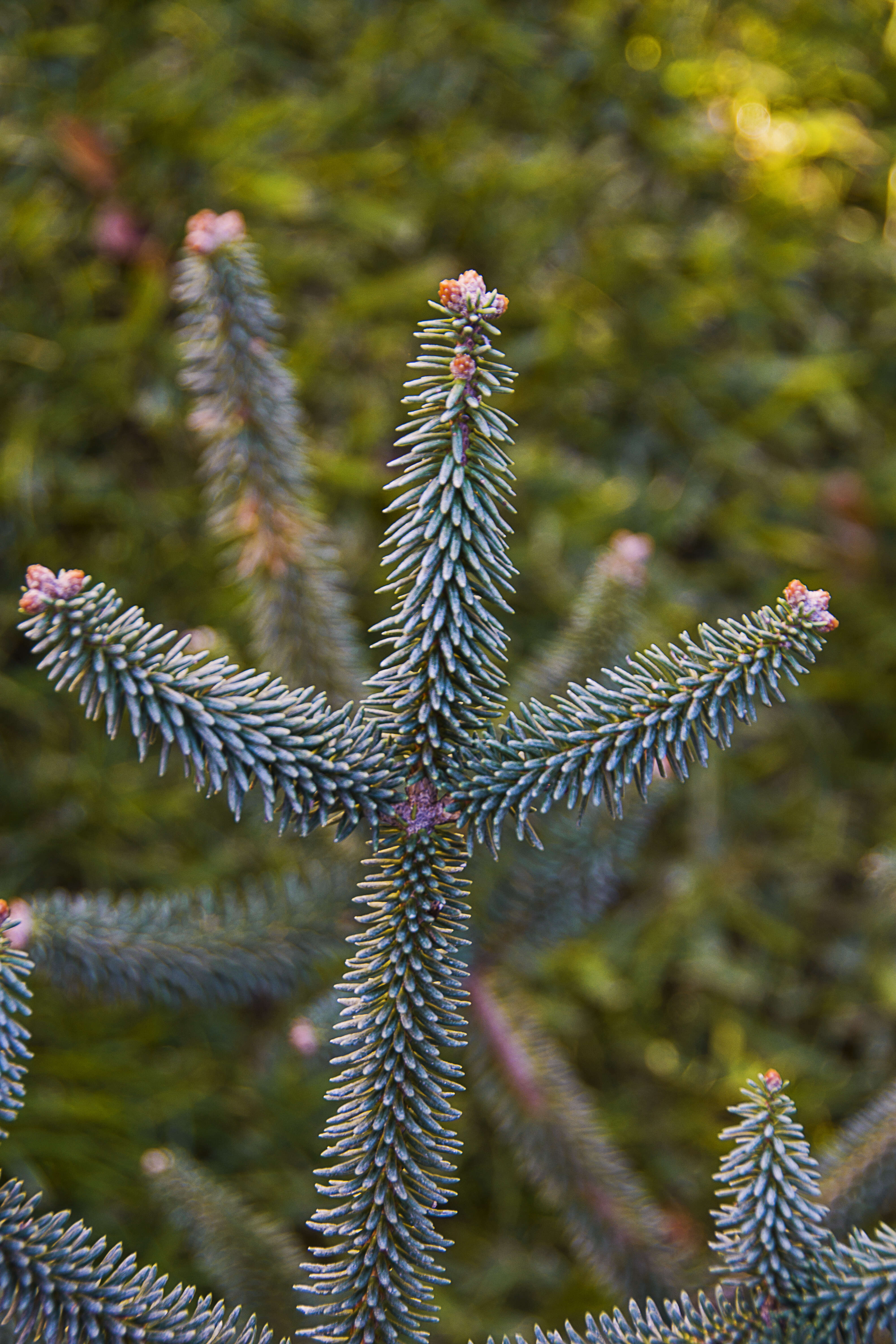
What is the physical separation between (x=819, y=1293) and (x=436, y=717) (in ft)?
2.32

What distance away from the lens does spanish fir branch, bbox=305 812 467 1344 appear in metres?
0.88

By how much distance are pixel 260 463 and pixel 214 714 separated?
0.51 m

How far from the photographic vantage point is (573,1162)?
54.2 inches

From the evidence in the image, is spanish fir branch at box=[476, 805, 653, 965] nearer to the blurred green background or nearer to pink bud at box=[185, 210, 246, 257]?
the blurred green background

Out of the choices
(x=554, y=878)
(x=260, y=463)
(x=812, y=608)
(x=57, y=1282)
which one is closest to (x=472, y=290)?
(x=812, y=608)

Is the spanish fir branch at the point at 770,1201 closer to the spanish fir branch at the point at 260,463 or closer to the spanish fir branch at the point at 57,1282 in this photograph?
the spanish fir branch at the point at 57,1282

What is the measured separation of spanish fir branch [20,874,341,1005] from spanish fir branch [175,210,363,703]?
33 cm

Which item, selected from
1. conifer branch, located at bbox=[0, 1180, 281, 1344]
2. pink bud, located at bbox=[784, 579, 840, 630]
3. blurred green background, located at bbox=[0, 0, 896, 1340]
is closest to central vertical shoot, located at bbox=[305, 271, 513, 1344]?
conifer branch, located at bbox=[0, 1180, 281, 1344]

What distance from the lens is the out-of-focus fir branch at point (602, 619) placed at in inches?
50.2

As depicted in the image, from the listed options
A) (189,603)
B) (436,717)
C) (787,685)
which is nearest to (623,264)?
(787,685)

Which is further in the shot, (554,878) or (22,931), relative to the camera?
(554,878)

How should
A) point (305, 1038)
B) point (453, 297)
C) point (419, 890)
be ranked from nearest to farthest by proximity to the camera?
point (453, 297) → point (419, 890) → point (305, 1038)

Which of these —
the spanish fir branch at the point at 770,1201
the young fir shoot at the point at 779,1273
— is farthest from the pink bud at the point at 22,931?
the spanish fir branch at the point at 770,1201

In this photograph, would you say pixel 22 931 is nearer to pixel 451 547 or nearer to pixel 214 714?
pixel 214 714
